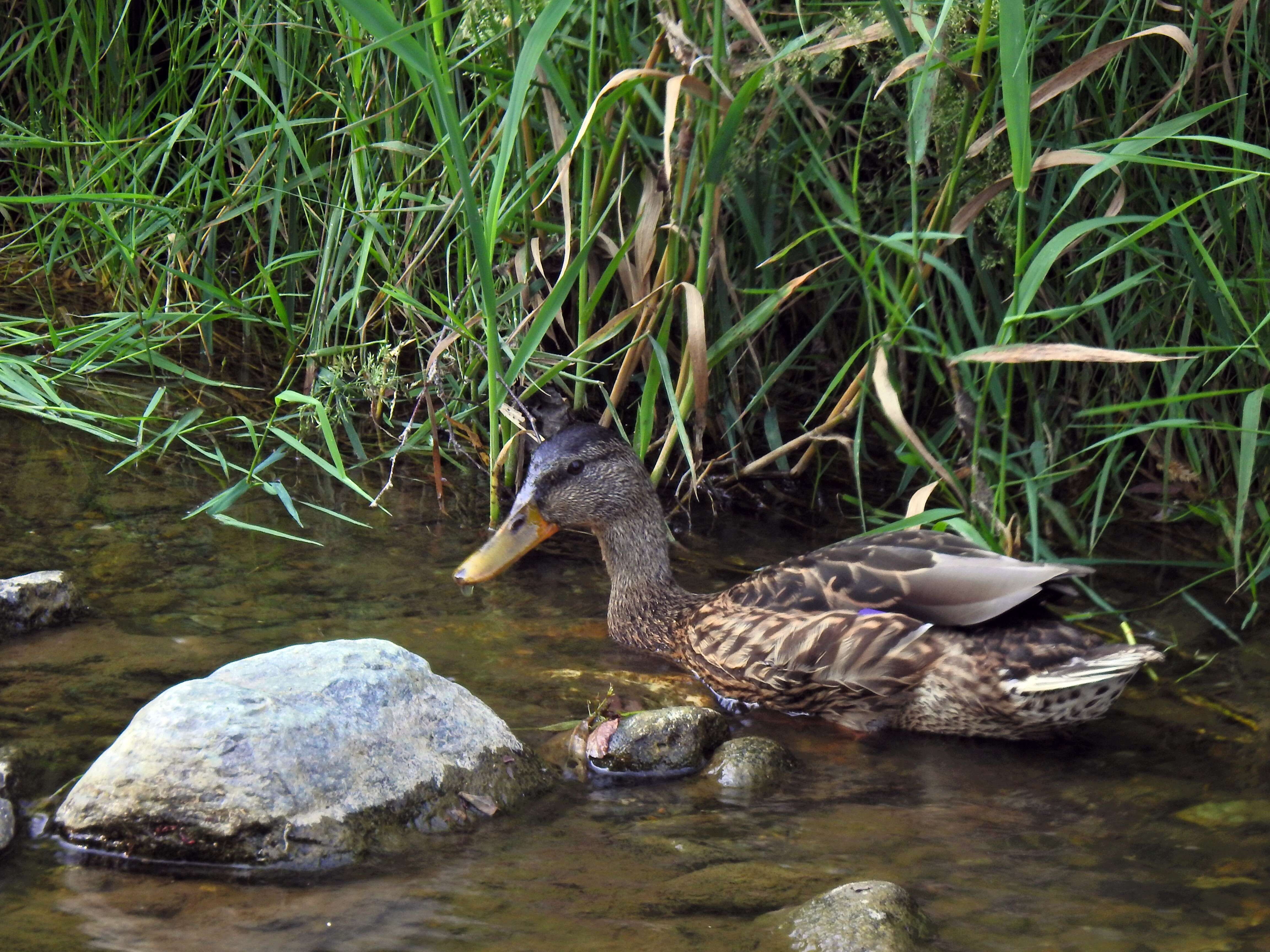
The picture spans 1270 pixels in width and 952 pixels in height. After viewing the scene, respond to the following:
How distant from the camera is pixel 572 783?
3.11 meters

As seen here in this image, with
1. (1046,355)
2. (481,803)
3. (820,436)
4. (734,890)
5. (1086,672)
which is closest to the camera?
(734,890)

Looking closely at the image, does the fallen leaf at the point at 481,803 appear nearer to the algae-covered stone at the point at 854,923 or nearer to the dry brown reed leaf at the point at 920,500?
the algae-covered stone at the point at 854,923

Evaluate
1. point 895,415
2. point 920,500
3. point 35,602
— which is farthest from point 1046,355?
point 35,602

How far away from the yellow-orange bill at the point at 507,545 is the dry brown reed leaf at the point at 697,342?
0.65m

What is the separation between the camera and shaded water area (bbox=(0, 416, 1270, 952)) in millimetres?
2459

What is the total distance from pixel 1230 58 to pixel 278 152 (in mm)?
3306

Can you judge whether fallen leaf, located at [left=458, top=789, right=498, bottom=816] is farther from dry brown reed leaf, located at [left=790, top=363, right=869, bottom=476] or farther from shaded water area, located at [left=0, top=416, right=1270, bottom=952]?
dry brown reed leaf, located at [left=790, top=363, right=869, bottom=476]

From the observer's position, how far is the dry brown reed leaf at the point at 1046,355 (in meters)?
3.24

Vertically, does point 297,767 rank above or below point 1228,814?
above

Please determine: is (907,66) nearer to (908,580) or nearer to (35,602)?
(908,580)

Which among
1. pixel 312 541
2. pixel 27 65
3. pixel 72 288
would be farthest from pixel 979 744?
pixel 27 65

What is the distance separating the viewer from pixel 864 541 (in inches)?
153

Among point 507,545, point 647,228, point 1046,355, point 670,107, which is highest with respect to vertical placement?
point 670,107

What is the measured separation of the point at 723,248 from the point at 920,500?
39.1 inches
